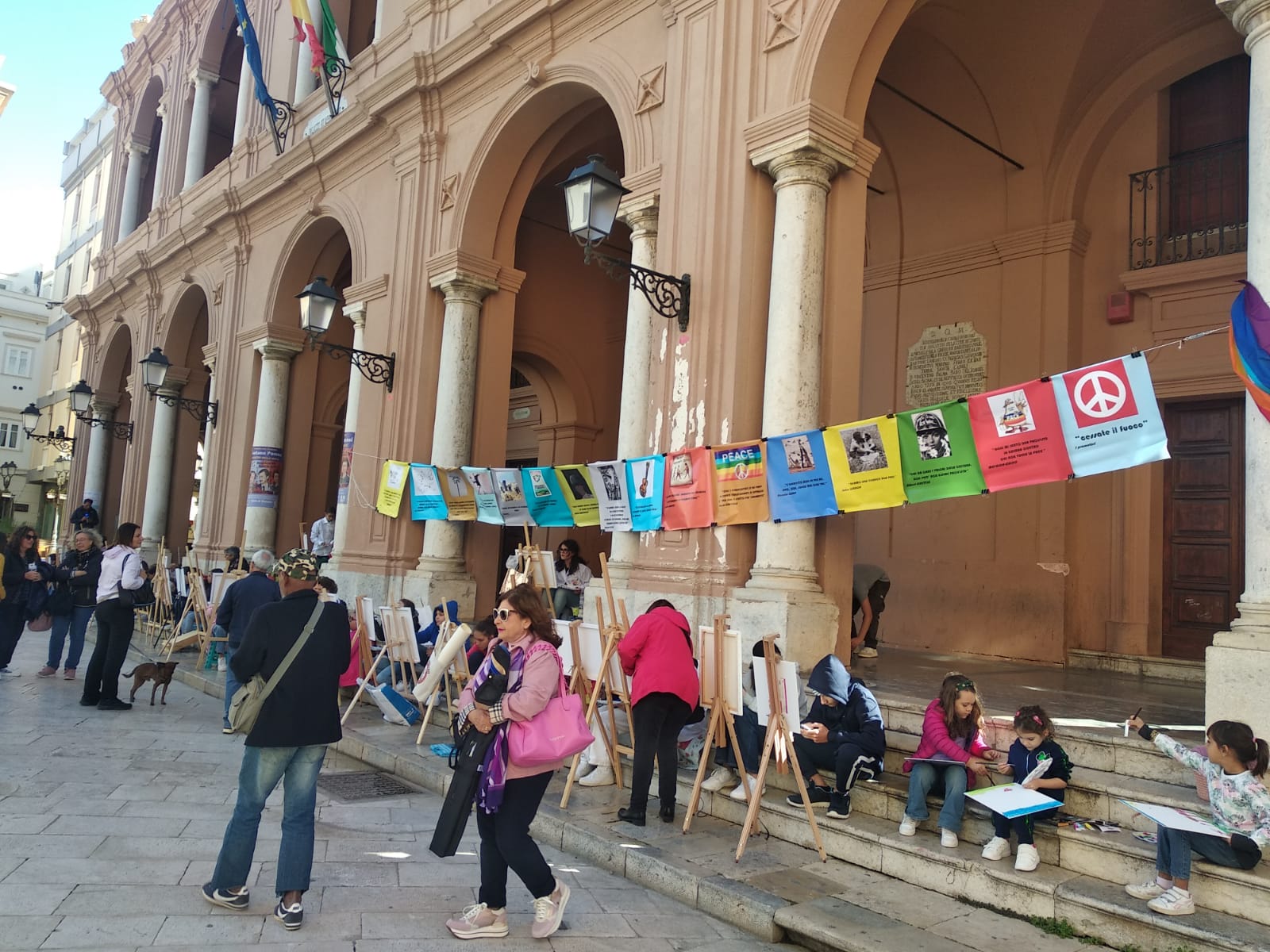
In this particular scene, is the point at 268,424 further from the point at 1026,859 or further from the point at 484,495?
the point at 1026,859

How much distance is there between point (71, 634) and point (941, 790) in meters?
10.0

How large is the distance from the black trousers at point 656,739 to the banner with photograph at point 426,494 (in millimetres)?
6454

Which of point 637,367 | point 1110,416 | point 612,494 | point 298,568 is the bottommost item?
point 298,568

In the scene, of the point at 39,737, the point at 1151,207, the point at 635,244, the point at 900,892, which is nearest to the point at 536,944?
the point at 900,892

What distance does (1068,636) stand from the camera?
999 centimetres

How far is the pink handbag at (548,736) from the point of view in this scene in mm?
4082

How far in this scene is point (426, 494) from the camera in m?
12.0

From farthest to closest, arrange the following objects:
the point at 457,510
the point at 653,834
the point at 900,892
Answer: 1. the point at 457,510
2. the point at 653,834
3. the point at 900,892

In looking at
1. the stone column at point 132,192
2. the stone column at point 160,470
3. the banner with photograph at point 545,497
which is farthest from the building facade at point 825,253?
the stone column at point 132,192

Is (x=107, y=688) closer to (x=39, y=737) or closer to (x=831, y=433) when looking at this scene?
(x=39, y=737)

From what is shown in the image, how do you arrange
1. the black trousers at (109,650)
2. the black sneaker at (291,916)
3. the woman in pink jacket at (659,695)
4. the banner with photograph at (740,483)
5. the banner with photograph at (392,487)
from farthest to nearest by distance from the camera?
the banner with photograph at (392,487), the black trousers at (109,650), the banner with photograph at (740,483), the woman in pink jacket at (659,695), the black sneaker at (291,916)

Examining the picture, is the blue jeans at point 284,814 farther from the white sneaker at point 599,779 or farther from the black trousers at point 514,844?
the white sneaker at point 599,779

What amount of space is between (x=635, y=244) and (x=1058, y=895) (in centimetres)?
693

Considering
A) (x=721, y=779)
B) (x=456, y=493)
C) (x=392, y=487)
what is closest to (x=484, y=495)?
(x=456, y=493)
